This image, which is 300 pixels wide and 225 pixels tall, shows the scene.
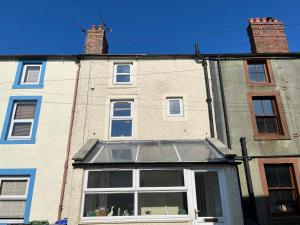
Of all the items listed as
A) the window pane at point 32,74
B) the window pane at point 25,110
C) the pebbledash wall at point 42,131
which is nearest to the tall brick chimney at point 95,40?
the pebbledash wall at point 42,131

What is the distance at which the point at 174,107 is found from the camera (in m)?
12.5

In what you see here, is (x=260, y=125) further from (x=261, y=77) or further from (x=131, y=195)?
(x=131, y=195)

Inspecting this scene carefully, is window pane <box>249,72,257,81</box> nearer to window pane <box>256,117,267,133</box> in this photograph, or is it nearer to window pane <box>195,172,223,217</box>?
window pane <box>256,117,267,133</box>

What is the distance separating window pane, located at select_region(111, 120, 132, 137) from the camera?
39.1 feet

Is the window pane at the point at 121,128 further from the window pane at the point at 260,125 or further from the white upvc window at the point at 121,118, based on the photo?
the window pane at the point at 260,125

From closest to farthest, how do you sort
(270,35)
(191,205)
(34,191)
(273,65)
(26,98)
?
(191,205) < (34,191) < (26,98) < (273,65) < (270,35)

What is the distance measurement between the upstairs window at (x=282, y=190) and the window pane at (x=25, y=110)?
404 inches

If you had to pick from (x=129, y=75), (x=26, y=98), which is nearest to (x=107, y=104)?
(x=129, y=75)

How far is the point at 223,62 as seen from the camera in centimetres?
1334

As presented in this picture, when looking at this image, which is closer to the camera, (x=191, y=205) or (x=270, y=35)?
(x=191, y=205)

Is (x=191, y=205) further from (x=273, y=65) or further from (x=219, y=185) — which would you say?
(x=273, y=65)

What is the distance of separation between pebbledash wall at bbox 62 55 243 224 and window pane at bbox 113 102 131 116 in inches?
10.7

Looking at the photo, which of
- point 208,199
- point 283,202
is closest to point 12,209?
point 208,199

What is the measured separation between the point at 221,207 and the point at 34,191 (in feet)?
22.7
